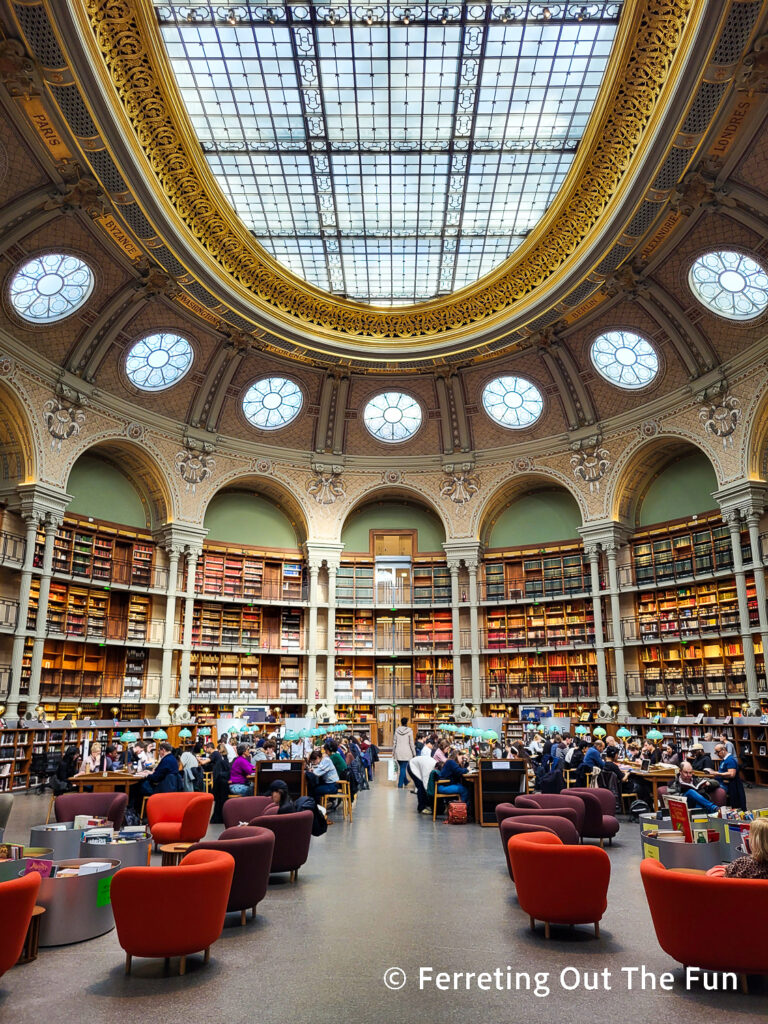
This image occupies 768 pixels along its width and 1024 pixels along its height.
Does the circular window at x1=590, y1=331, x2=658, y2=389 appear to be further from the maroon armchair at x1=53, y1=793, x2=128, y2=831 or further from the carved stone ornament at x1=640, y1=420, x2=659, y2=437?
the maroon armchair at x1=53, y1=793, x2=128, y2=831

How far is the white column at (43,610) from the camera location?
16766 millimetres

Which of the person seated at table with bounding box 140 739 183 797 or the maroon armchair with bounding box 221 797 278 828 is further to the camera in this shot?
the person seated at table with bounding box 140 739 183 797

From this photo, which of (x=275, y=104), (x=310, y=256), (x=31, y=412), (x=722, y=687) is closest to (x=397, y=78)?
(x=275, y=104)

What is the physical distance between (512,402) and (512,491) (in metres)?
3.06

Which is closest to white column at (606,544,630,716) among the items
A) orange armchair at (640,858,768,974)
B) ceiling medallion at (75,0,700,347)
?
ceiling medallion at (75,0,700,347)

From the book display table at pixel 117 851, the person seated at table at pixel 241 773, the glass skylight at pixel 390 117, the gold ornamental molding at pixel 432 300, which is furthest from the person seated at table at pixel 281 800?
the glass skylight at pixel 390 117

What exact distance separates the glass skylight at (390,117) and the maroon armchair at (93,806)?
45.1ft

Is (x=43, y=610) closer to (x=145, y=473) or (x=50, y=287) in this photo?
(x=145, y=473)

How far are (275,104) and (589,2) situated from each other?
662cm

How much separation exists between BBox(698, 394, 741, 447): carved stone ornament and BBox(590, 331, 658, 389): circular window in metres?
2.08

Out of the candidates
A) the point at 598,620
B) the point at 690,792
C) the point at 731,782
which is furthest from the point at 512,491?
the point at 690,792

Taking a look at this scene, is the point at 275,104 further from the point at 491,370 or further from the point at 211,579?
the point at 211,579

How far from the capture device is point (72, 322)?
18.0 m

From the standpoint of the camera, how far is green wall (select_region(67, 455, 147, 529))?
67.3ft
